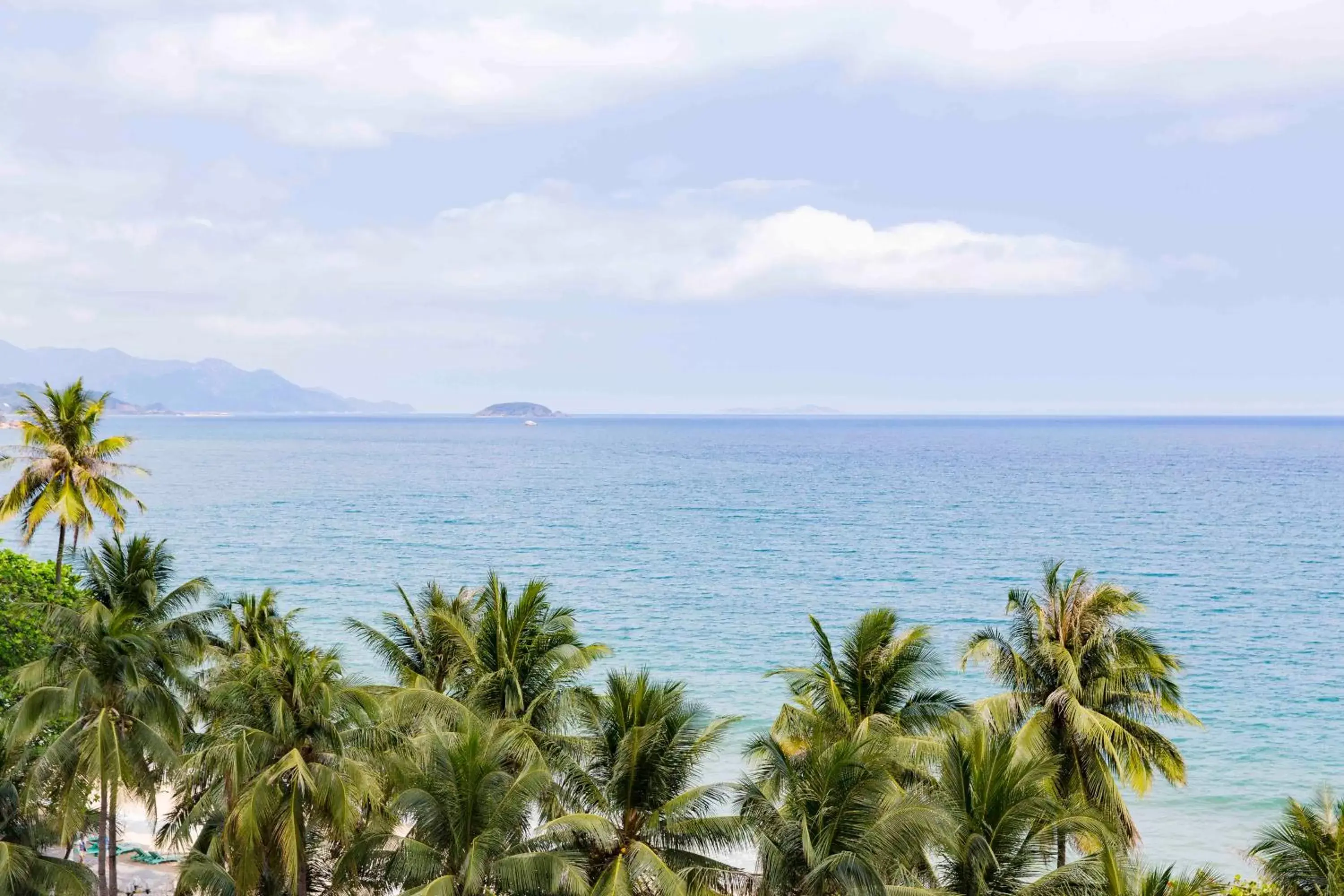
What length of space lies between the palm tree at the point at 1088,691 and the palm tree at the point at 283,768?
12.1m

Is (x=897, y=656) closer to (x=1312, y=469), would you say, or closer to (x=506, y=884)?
(x=506, y=884)

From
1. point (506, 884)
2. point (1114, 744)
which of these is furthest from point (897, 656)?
point (506, 884)

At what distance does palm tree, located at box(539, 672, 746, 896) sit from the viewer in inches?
659

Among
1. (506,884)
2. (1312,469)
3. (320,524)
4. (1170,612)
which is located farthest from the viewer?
(1312,469)

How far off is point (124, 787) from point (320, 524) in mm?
78203

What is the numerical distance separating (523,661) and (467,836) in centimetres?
627

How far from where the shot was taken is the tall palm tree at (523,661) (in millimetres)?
22469

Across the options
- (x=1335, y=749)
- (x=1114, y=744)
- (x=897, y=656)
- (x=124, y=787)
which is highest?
(x=897, y=656)

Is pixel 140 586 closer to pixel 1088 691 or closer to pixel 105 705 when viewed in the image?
pixel 105 705

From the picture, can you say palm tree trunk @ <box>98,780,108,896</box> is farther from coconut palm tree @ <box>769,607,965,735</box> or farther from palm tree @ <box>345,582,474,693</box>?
coconut palm tree @ <box>769,607,965,735</box>

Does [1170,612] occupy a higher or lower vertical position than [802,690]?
lower

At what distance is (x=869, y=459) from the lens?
196 meters

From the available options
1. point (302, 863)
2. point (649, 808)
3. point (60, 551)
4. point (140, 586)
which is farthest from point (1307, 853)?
point (60, 551)

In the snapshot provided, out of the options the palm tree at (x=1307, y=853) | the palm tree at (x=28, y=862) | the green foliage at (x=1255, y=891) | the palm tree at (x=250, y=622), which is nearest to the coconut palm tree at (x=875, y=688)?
the green foliage at (x=1255, y=891)
